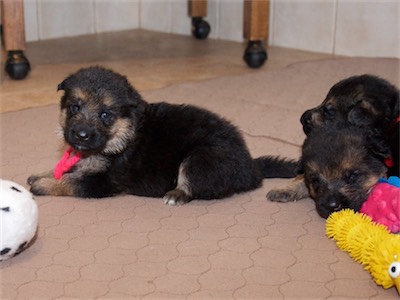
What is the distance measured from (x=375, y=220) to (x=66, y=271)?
3.32 feet

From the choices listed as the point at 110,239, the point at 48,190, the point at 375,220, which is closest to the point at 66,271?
the point at 110,239

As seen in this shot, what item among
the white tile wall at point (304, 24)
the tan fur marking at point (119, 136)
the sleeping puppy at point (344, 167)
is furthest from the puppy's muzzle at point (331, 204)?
the white tile wall at point (304, 24)

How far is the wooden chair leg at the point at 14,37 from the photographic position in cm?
408

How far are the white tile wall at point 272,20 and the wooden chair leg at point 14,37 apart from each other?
138 cm

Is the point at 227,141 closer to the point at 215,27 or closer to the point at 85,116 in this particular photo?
the point at 85,116

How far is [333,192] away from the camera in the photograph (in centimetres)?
232

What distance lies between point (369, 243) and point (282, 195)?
1.89 ft

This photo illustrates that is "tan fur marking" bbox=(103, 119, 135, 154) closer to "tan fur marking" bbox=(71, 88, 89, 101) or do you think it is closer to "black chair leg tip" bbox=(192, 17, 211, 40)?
"tan fur marking" bbox=(71, 88, 89, 101)

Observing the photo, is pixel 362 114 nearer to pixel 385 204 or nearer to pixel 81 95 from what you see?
pixel 385 204

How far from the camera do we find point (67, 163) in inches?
104

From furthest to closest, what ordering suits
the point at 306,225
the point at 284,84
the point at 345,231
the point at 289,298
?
1. the point at 284,84
2. the point at 306,225
3. the point at 345,231
4. the point at 289,298

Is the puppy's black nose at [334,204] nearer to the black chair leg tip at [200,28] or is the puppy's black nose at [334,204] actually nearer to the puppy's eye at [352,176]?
the puppy's eye at [352,176]

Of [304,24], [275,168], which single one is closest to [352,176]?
[275,168]

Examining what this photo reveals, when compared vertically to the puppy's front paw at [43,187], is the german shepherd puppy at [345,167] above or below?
above
